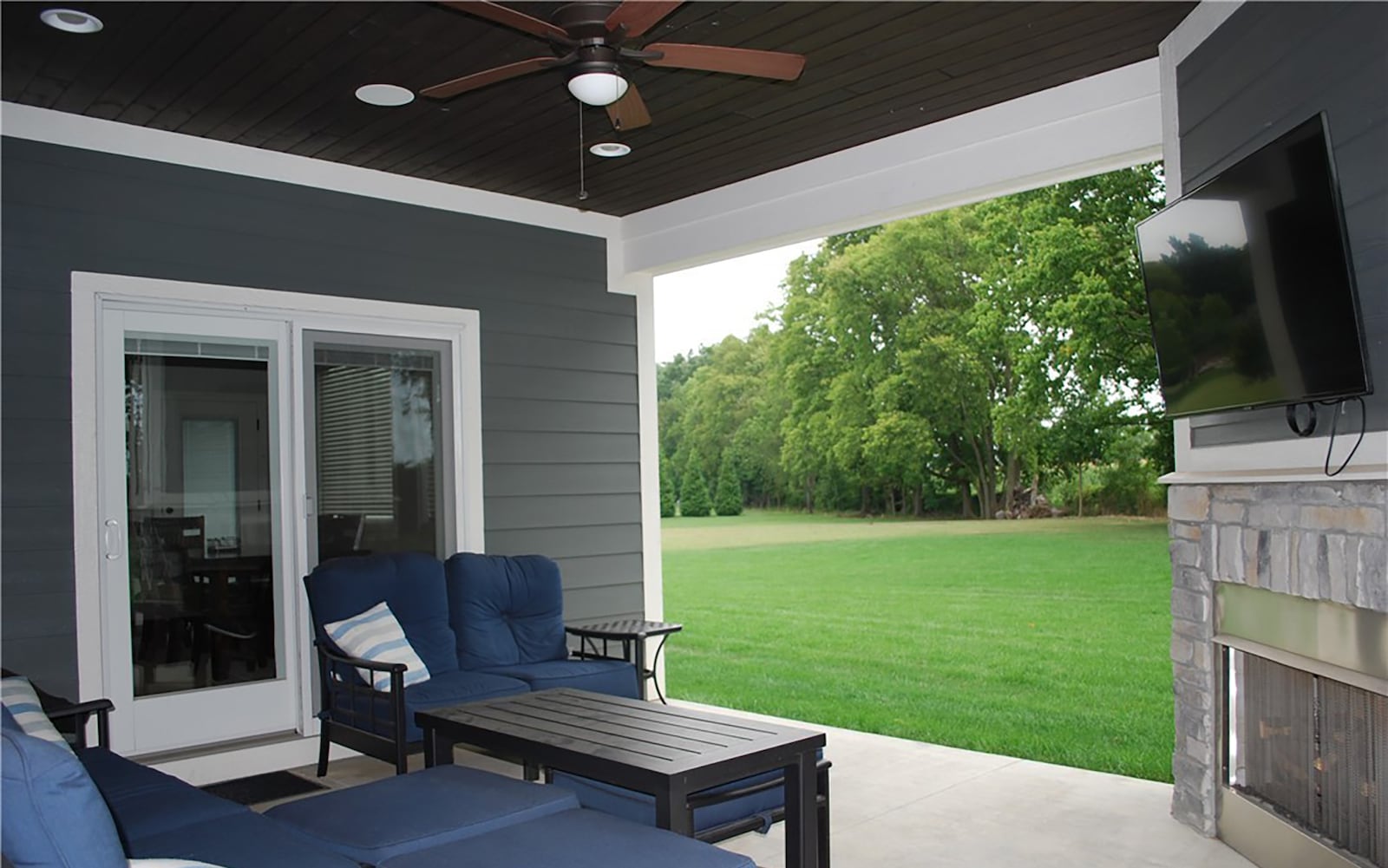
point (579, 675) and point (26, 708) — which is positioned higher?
→ point (26, 708)

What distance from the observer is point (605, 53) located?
3.24 metres

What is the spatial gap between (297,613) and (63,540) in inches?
43.3

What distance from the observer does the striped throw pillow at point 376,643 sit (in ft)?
15.7

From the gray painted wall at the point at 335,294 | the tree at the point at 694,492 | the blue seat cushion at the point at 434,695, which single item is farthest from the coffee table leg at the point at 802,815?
the tree at the point at 694,492

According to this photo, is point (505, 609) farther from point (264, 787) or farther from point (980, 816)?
point (980, 816)

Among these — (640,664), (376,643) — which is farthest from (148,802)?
(640,664)

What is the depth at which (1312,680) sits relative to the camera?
10.9 ft

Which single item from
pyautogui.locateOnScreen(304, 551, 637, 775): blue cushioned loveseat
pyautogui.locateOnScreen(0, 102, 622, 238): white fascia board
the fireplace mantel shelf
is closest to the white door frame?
pyautogui.locateOnScreen(304, 551, 637, 775): blue cushioned loveseat

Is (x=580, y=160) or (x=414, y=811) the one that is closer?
(x=414, y=811)

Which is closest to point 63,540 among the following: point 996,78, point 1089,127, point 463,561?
point 463,561

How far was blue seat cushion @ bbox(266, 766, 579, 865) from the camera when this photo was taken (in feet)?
8.57

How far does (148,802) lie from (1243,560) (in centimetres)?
339

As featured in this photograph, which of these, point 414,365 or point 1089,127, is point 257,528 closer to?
point 414,365

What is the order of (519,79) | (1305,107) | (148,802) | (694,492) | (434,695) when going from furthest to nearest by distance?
(694,492), (434,695), (519,79), (1305,107), (148,802)
